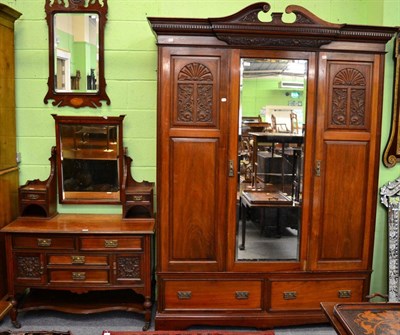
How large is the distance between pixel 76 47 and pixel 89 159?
0.92m

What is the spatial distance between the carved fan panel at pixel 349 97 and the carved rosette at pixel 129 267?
1.77 meters

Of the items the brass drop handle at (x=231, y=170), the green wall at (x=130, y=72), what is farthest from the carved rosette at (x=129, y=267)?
the brass drop handle at (x=231, y=170)

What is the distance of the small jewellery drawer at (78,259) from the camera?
314 cm

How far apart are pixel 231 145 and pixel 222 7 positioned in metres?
1.26

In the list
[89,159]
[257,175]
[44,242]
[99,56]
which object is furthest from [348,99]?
[44,242]

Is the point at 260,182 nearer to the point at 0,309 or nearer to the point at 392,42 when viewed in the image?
the point at 392,42

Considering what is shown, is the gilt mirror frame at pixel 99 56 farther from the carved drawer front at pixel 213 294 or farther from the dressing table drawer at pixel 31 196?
the carved drawer front at pixel 213 294

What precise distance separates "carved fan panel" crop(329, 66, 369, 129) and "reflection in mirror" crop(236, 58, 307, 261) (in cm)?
22

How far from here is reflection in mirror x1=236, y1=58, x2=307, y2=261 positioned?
2.97 meters

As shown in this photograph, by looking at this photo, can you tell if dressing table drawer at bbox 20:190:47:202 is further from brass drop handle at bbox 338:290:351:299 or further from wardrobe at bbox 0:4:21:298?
brass drop handle at bbox 338:290:351:299

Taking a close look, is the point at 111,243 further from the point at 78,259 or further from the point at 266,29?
the point at 266,29

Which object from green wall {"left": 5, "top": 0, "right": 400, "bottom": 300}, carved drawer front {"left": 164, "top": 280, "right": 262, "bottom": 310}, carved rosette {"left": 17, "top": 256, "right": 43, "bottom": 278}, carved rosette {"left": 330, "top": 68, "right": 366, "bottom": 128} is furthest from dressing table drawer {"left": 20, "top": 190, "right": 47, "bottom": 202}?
carved rosette {"left": 330, "top": 68, "right": 366, "bottom": 128}

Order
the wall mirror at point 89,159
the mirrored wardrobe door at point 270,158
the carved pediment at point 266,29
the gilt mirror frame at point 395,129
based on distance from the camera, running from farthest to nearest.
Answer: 1. the wall mirror at point 89,159
2. the gilt mirror frame at point 395,129
3. the mirrored wardrobe door at point 270,158
4. the carved pediment at point 266,29

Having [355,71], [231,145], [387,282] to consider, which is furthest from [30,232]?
[387,282]
